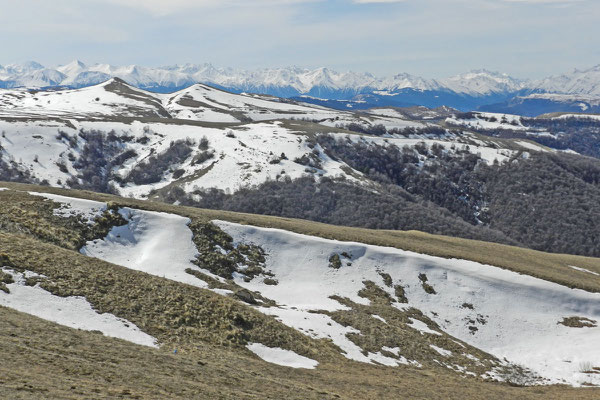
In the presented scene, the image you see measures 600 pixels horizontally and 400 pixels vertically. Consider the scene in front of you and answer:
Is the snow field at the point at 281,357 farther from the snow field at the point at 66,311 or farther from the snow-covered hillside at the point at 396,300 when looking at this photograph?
the snow field at the point at 66,311

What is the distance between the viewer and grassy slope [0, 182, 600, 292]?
46.1m

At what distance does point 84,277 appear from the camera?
24.0 metres

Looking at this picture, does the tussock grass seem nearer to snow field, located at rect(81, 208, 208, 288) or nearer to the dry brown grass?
the dry brown grass

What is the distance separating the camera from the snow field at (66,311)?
63.9 feet

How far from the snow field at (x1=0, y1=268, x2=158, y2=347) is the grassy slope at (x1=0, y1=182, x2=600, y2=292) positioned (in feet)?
76.5

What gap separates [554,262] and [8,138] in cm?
14082

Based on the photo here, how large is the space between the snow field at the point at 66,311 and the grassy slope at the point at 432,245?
23310 millimetres

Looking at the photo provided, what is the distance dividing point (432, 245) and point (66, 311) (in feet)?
147

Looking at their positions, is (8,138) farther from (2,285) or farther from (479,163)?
(479,163)

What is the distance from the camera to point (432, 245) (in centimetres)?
5428

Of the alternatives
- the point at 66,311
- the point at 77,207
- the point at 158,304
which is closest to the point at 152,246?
the point at 77,207

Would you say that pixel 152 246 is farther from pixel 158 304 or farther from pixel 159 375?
pixel 159 375

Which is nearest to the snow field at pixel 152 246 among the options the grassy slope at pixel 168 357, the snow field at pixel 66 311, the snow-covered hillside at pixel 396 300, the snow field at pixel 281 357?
the snow-covered hillside at pixel 396 300

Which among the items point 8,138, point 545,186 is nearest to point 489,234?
point 545,186
